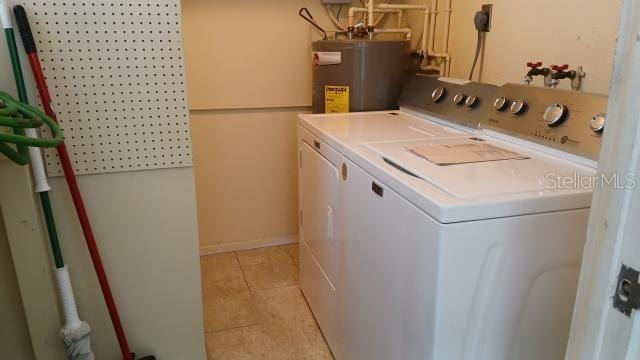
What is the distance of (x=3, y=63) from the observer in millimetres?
1305

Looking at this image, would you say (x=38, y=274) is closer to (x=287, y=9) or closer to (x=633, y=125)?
(x=633, y=125)

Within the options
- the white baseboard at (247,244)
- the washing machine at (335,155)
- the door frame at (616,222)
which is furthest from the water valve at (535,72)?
the white baseboard at (247,244)

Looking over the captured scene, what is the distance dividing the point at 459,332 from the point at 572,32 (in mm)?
1151

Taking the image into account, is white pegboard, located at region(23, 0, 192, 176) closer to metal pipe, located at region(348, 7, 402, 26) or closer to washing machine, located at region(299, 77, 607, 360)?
washing machine, located at region(299, 77, 607, 360)

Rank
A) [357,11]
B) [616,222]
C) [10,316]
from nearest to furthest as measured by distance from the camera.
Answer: [616,222] < [10,316] < [357,11]

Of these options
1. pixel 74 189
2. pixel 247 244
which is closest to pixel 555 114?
pixel 74 189

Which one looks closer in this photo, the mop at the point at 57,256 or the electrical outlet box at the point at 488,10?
the mop at the point at 57,256

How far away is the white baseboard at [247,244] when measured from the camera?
2830 millimetres

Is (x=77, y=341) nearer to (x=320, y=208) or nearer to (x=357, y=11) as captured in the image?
(x=320, y=208)

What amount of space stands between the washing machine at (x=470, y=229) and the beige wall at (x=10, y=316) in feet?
3.52

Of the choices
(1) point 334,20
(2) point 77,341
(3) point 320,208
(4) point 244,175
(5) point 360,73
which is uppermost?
(1) point 334,20

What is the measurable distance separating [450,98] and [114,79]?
1.29 meters

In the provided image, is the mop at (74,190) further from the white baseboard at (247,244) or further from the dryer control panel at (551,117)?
the dryer control panel at (551,117)

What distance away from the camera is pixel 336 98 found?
2.23 metres
